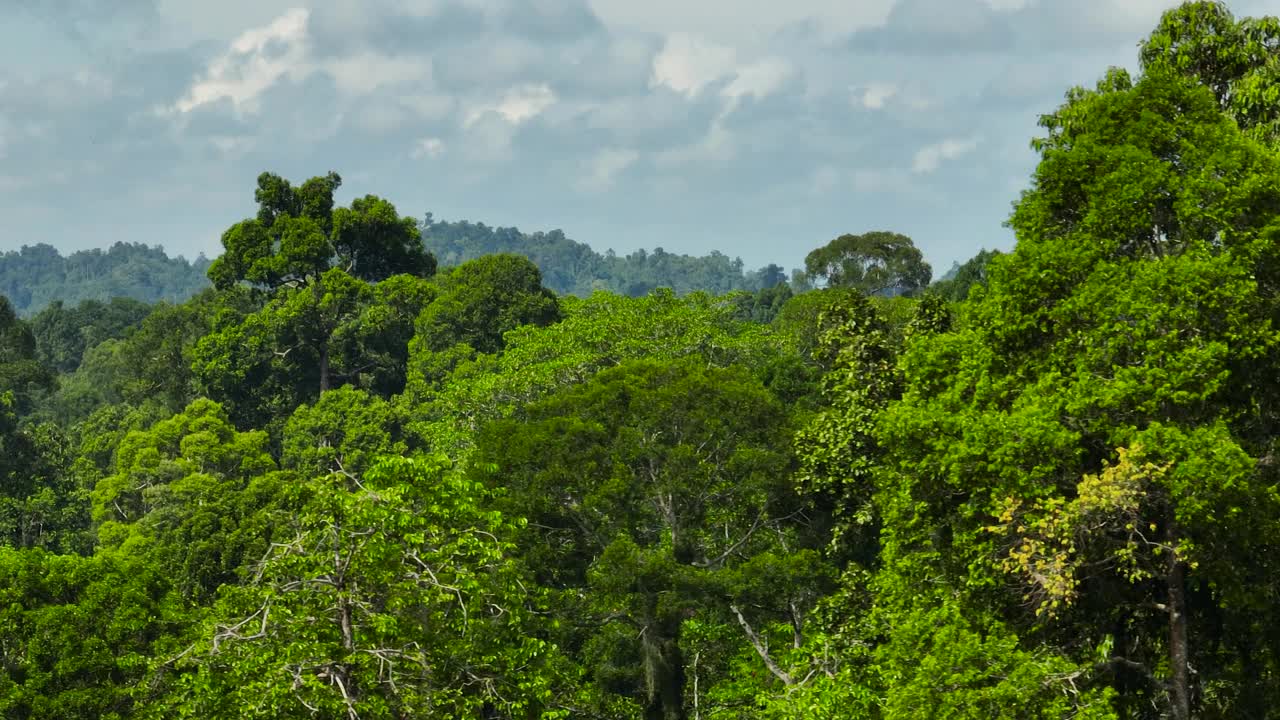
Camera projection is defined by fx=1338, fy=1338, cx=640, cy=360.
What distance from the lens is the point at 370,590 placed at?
1883 cm

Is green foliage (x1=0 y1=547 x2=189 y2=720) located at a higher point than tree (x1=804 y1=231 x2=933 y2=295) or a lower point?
lower

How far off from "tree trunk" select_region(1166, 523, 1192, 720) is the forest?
2.6 inches

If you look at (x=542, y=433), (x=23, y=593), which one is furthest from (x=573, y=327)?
(x=23, y=593)

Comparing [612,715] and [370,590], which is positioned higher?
[370,590]

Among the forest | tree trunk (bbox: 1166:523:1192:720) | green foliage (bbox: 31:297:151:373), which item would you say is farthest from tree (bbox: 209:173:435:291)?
green foliage (bbox: 31:297:151:373)

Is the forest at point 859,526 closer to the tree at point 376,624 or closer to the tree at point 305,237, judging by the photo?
the tree at point 376,624

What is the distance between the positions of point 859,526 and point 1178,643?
828cm

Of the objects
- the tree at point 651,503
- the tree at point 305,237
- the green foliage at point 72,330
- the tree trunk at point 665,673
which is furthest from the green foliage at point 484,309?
the green foliage at point 72,330

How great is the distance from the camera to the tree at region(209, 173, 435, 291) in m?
59.6

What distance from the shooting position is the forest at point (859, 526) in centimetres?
1593

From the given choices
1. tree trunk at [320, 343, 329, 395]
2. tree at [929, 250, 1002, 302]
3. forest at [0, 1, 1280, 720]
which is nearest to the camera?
forest at [0, 1, 1280, 720]

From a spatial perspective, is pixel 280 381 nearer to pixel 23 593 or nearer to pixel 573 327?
pixel 573 327

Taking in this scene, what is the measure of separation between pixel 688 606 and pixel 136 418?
43869 millimetres

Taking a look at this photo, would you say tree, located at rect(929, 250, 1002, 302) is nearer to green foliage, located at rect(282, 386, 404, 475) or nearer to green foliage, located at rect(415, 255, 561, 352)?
green foliage, located at rect(415, 255, 561, 352)
